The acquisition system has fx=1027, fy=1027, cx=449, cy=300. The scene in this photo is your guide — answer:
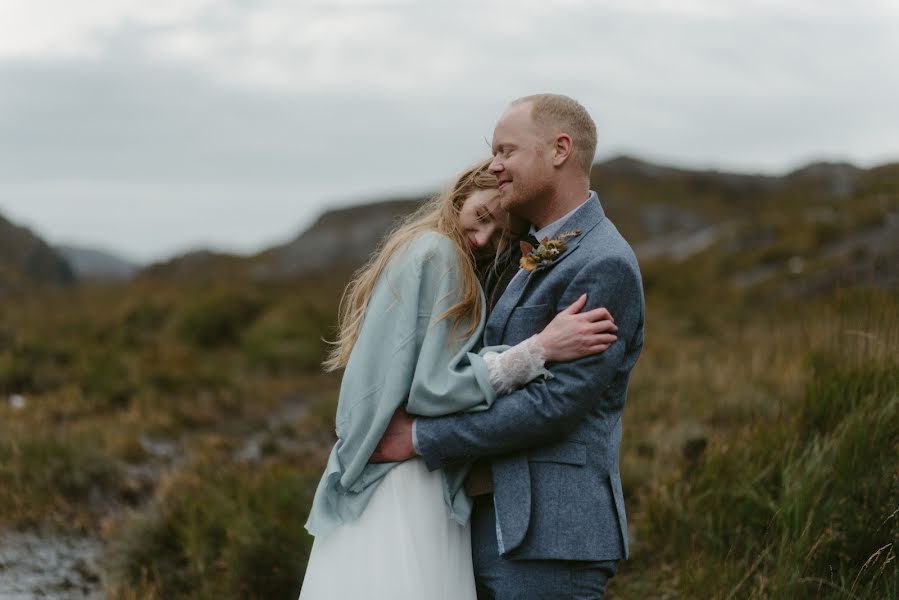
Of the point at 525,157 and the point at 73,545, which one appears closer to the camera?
the point at 525,157

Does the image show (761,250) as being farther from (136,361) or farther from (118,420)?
(118,420)

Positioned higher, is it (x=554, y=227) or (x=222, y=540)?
(x=554, y=227)

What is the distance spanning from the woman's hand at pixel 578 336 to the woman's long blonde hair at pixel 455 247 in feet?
1.05

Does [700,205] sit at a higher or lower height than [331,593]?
lower

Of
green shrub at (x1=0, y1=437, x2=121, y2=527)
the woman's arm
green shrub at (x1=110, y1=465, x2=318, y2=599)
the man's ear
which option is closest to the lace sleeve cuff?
the woman's arm

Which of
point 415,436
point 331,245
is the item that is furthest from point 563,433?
point 331,245

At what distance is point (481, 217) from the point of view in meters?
3.31

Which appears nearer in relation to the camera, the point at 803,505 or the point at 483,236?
the point at 483,236

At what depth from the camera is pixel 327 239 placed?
58531 millimetres

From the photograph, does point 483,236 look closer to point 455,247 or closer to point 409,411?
point 455,247

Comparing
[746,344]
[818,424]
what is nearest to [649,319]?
[746,344]

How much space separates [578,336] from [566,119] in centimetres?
68

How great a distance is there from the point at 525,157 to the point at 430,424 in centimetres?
84

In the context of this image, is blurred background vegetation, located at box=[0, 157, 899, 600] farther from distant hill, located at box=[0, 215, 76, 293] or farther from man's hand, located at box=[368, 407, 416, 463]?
man's hand, located at box=[368, 407, 416, 463]
